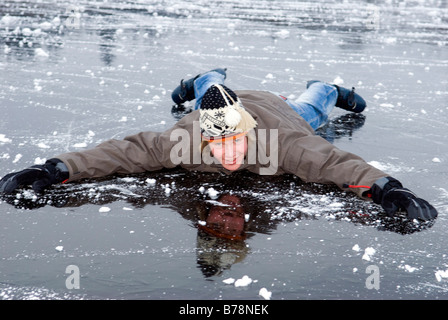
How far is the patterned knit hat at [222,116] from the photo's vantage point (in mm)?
3449

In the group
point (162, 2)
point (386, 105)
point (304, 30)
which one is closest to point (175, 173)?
point (386, 105)

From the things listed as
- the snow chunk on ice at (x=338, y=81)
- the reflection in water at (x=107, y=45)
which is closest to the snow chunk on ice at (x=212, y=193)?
the snow chunk on ice at (x=338, y=81)

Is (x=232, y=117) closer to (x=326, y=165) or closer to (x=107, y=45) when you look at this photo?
(x=326, y=165)

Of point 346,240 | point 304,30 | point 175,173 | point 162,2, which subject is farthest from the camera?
point 162,2

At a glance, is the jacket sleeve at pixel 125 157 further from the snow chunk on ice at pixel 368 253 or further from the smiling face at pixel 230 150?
the snow chunk on ice at pixel 368 253

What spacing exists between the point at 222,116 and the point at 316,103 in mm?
1664

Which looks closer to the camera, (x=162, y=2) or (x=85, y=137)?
(x=85, y=137)

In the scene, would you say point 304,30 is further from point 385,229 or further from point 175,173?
point 385,229

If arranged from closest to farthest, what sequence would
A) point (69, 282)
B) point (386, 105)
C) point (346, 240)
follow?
point (69, 282) → point (346, 240) → point (386, 105)

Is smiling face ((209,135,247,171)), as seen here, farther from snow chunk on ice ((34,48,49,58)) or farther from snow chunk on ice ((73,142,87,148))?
snow chunk on ice ((34,48,49,58))

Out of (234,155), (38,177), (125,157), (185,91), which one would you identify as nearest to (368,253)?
(234,155)

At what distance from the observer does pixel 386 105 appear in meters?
5.82

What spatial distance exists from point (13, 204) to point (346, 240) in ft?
6.60

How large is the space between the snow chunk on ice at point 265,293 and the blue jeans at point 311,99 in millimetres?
2224
